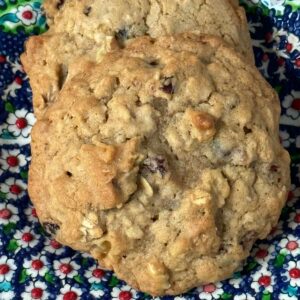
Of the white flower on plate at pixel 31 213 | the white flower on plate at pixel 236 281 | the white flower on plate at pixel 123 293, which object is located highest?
the white flower on plate at pixel 31 213

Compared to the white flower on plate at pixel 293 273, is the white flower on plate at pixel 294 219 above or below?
above

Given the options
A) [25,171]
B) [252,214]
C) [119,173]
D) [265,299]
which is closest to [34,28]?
[25,171]

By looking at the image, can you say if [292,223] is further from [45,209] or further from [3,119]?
[3,119]

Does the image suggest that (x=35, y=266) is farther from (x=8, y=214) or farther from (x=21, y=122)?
(x=21, y=122)

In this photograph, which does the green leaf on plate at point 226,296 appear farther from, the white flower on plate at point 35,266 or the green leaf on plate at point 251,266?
the white flower on plate at point 35,266

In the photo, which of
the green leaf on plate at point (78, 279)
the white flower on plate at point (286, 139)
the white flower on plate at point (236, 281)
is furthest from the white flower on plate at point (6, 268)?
the white flower on plate at point (286, 139)

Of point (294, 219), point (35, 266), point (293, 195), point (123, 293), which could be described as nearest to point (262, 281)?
point (294, 219)

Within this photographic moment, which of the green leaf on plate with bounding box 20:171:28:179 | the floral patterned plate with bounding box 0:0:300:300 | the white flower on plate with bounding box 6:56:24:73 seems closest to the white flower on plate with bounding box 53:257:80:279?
the floral patterned plate with bounding box 0:0:300:300
